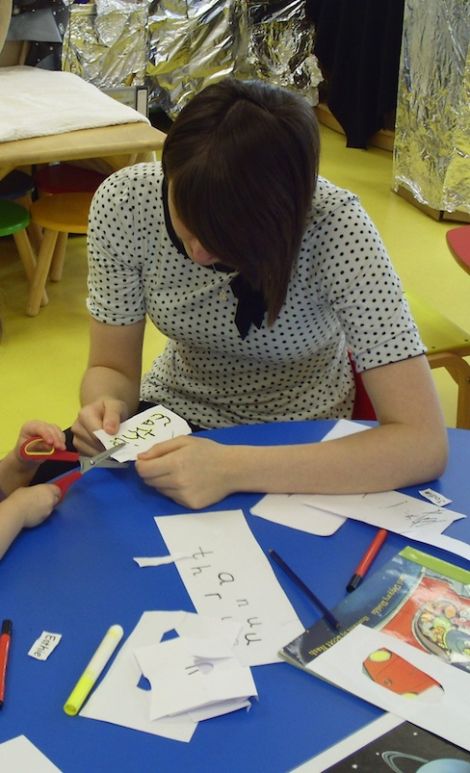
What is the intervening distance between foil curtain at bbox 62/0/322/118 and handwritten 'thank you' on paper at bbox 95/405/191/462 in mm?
3477

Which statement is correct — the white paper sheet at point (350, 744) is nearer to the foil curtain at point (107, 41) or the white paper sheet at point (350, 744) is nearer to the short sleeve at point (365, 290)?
the short sleeve at point (365, 290)

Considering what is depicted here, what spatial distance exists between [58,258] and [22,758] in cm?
278

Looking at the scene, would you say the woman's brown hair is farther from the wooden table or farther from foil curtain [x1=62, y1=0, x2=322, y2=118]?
foil curtain [x1=62, y1=0, x2=322, y2=118]

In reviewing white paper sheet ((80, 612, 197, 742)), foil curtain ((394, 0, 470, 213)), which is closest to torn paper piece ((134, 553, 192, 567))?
white paper sheet ((80, 612, 197, 742))

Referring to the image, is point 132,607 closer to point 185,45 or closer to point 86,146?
point 86,146

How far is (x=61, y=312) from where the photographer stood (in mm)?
3107

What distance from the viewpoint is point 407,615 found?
88 centimetres

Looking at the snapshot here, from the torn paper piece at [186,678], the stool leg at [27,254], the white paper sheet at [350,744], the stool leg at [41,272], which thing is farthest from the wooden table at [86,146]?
the white paper sheet at [350,744]

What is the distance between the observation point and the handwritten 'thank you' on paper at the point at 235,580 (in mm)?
844

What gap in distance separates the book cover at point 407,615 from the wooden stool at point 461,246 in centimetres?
132

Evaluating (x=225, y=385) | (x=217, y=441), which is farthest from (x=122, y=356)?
(x=217, y=441)

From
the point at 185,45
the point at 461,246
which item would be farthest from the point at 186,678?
the point at 185,45

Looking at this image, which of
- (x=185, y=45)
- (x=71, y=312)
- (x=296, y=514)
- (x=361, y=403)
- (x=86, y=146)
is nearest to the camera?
(x=296, y=514)

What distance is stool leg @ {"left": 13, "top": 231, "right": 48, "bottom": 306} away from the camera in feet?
10.2
